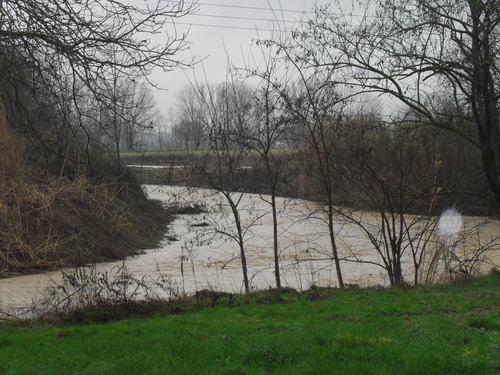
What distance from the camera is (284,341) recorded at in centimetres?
642

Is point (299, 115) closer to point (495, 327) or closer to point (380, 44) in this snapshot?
point (380, 44)

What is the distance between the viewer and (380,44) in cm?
1284

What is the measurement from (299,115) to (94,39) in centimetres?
642

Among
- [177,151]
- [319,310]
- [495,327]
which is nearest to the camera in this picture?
[495,327]

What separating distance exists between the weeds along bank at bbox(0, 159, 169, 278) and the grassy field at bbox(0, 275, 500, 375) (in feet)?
27.9

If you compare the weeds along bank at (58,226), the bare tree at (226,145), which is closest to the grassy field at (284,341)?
the bare tree at (226,145)

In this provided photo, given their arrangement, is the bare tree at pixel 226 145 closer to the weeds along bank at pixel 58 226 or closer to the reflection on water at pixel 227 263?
the reflection on water at pixel 227 263

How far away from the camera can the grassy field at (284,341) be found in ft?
17.7

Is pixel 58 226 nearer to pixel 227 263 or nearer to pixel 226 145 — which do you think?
pixel 227 263

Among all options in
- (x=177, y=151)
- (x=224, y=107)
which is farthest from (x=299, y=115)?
(x=177, y=151)

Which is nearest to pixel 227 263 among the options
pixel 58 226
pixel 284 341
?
pixel 58 226

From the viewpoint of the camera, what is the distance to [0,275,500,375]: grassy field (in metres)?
5.41

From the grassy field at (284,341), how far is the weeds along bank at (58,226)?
8518mm

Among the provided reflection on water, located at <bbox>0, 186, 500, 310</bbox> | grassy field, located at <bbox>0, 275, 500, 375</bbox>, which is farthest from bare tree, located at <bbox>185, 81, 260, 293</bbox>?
grassy field, located at <bbox>0, 275, 500, 375</bbox>
